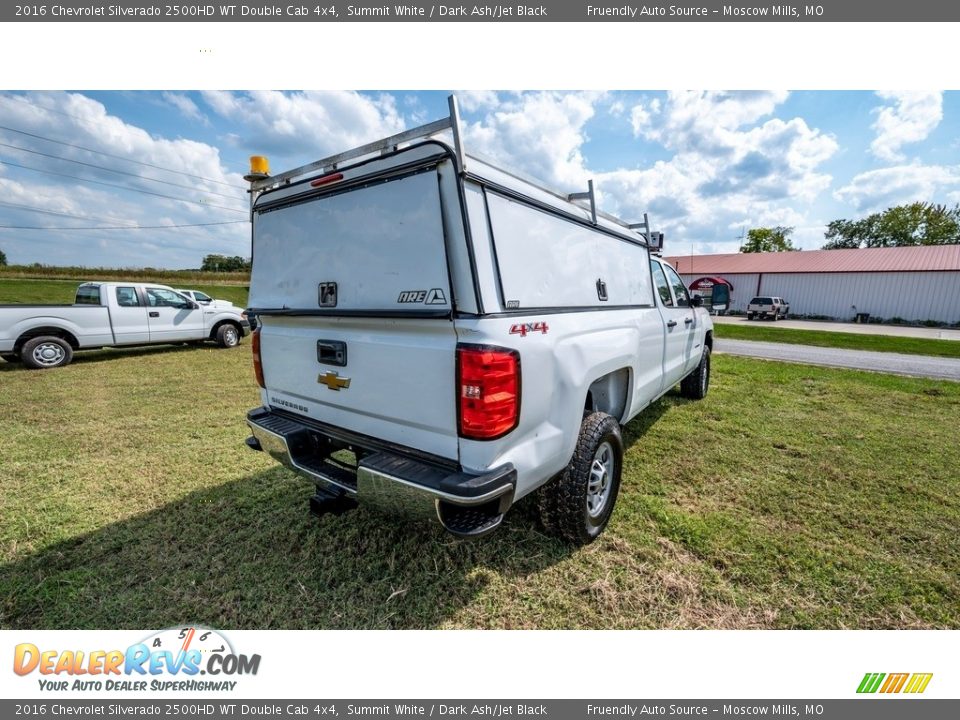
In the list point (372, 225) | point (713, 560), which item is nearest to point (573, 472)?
point (713, 560)

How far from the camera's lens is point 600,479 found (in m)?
2.92

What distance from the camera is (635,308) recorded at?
3.81m

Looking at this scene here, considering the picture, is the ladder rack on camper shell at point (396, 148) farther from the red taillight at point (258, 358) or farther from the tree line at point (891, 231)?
the tree line at point (891, 231)

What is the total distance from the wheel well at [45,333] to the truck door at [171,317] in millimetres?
1345

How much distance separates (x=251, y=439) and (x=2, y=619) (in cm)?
142

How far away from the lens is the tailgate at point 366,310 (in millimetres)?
2049

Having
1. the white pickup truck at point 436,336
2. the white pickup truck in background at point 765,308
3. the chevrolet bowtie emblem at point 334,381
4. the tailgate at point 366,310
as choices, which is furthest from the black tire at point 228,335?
the white pickup truck in background at point 765,308

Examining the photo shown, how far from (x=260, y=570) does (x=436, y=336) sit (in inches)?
74.5

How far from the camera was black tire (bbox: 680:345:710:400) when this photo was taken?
6199 millimetres

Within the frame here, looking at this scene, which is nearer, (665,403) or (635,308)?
(635,308)

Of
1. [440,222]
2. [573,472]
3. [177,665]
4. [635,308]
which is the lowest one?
[177,665]

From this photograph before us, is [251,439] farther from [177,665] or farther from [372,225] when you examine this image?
[372,225]

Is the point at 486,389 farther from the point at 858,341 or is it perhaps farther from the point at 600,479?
the point at 858,341

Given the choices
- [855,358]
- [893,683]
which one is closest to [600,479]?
[893,683]
